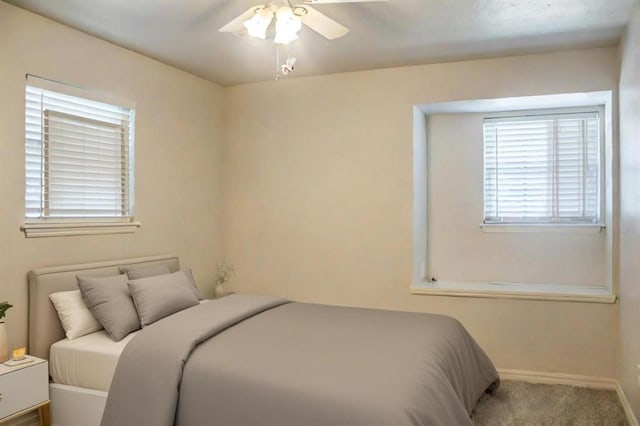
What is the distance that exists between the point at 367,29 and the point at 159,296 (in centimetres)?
226

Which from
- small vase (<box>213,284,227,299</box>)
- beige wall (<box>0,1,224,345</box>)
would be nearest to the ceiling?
beige wall (<box>0,1,224,345</box>)

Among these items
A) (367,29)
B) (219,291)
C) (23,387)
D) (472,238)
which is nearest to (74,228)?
(23,387)

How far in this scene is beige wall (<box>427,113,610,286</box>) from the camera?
4027 mm

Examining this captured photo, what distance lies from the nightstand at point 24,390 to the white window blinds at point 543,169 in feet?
11.7

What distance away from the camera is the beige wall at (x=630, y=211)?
279 cm

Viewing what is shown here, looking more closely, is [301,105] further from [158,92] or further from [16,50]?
[16,50]

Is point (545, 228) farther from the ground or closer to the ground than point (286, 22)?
closer to the ground

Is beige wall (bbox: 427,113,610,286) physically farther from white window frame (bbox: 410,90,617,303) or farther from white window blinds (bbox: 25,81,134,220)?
white window blinds (bbox: 25,81,134,220)

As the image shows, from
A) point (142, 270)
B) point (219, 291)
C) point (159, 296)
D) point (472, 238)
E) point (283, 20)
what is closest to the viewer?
point (283, 20)

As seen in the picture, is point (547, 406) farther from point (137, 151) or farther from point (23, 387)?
point (137, 151)

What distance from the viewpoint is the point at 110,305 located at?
2961mm

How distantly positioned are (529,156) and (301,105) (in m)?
2.11

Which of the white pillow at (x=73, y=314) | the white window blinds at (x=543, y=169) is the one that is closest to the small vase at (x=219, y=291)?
the white pillow at (x=73, y=314)

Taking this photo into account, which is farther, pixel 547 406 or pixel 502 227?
pixel 502 227
